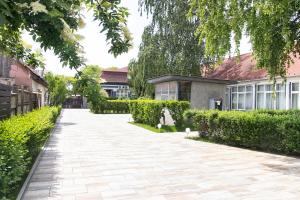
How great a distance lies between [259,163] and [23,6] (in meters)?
7.92

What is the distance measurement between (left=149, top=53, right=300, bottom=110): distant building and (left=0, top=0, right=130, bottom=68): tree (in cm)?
1800

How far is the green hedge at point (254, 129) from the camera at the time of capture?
10385 millimetres

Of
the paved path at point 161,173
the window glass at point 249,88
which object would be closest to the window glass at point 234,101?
the window glass at point 249,88

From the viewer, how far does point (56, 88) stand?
1795 inches

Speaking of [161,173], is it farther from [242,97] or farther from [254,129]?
[242,97]

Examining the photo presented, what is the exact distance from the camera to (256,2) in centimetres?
1020

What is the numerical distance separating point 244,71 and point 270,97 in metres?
4.30

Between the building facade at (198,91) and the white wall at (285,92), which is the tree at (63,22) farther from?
the building facade at (198,91)

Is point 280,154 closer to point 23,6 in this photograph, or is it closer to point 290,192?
point 290,192

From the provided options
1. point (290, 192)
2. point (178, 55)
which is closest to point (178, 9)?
point (178, 55)

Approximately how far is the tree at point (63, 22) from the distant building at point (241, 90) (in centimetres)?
1800

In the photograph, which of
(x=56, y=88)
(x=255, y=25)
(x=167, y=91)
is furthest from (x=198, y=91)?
(x=56, y=88)

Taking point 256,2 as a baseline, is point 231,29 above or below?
below

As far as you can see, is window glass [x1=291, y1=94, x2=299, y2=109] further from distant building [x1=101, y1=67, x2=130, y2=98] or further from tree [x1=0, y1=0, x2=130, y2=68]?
distant building [x1=101, y1=67, x2=130, y2=98]
